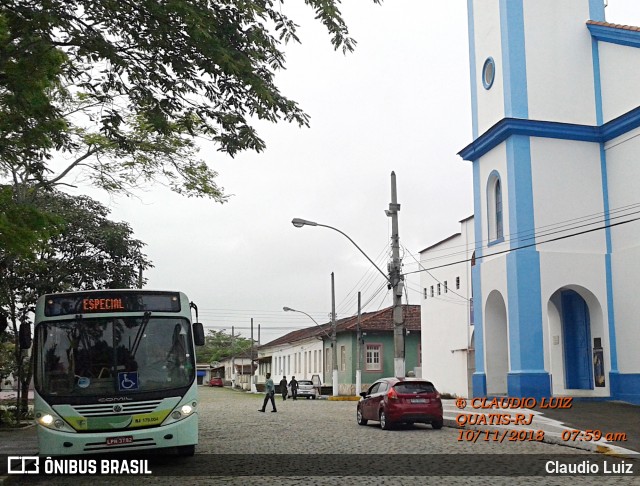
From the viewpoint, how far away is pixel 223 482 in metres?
10.0

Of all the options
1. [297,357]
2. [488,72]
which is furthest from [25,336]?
[297,357]

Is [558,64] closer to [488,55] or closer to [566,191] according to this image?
[488,55]

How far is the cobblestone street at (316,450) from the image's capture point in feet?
33.3

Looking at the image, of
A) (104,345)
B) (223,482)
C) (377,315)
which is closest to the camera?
(223,482)

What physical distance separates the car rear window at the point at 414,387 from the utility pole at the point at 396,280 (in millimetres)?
5365

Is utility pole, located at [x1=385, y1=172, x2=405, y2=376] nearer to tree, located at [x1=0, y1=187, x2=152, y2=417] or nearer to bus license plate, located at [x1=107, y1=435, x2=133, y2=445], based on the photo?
tree, located at [x1=0, y1=187, x2=152, y2=417]

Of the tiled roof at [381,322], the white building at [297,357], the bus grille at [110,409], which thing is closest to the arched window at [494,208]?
the bus grille at [110,409]

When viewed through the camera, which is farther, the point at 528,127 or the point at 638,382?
the point at 528,127

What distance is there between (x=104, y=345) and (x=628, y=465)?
849cm

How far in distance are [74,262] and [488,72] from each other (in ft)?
52.6

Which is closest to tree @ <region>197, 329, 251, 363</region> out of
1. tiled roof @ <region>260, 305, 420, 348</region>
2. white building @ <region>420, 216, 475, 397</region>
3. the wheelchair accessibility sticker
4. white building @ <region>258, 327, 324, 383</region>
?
white building @ <region>258, 327, 324, 383</region>

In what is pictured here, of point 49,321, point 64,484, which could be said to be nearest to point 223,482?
point 64,484

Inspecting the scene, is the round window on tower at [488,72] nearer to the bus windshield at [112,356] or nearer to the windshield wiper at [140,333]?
the bus windshield at [112,356]

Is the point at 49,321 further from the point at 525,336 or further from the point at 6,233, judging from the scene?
the point at 525,336
